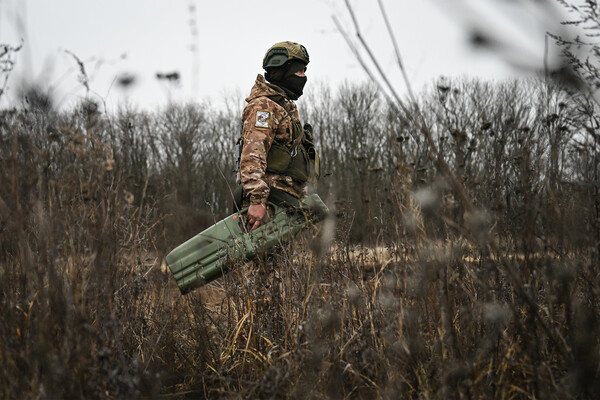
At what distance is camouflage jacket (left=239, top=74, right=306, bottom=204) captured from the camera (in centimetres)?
367

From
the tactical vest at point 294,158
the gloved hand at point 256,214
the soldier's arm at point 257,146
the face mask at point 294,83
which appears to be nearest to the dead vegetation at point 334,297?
the gloved hand at point 256,214

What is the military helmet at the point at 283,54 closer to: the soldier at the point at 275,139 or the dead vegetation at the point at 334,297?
the soldier at the point at 275,139

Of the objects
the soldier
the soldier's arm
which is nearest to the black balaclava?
the soldier

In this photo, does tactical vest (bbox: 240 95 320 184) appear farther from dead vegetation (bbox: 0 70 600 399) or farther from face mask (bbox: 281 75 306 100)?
dead vegetation (bbox: 0 70 600 399)

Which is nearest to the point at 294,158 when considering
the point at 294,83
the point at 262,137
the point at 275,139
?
the point at 275,139

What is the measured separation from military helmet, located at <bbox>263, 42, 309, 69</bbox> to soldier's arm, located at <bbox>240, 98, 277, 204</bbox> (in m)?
0.32

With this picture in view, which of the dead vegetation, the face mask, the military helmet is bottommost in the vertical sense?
the dead vegetation

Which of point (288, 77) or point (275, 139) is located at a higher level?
point (288, 77)

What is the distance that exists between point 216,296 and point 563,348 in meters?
4.28

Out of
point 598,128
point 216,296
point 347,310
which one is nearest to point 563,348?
point 598,128

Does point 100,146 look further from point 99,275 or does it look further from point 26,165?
point 99,275

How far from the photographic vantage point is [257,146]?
3.72 metres

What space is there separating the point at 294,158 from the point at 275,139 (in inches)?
7.7

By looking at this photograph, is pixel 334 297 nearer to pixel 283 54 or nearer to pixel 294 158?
pixel 294 158
